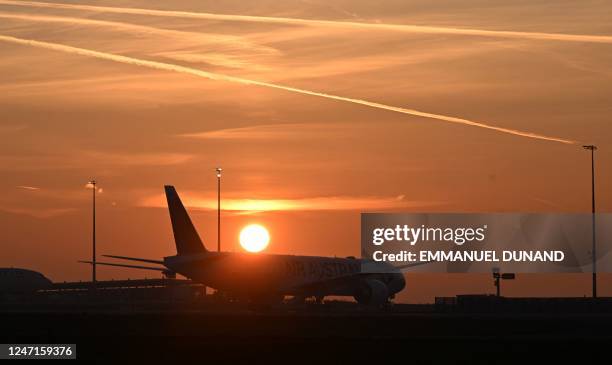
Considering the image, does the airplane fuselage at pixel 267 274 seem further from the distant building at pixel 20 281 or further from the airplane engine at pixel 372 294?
the distant building at pixel 20 281

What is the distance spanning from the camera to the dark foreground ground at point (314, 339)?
43.9m

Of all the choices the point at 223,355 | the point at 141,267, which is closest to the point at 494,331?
the point at 223,355

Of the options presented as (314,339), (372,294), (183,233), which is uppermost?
(183,233)

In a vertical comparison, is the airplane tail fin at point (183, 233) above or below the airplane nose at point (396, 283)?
above

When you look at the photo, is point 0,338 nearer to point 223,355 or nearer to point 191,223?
point 223,355

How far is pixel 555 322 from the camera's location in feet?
250

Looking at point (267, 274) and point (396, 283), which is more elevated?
point (267, 274)

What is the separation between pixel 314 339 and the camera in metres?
54.1

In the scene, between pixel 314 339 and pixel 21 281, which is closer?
pixel 314 339

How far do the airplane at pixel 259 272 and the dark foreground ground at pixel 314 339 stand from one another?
23.4 meters

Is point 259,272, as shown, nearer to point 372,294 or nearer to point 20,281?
point 372,294

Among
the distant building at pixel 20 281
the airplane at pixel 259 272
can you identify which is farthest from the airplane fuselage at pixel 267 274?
the distant building at pixel 20 281

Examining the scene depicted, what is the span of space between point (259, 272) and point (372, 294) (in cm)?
1221

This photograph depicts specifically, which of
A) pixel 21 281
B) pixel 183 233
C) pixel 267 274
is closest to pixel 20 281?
pixel 21 281
